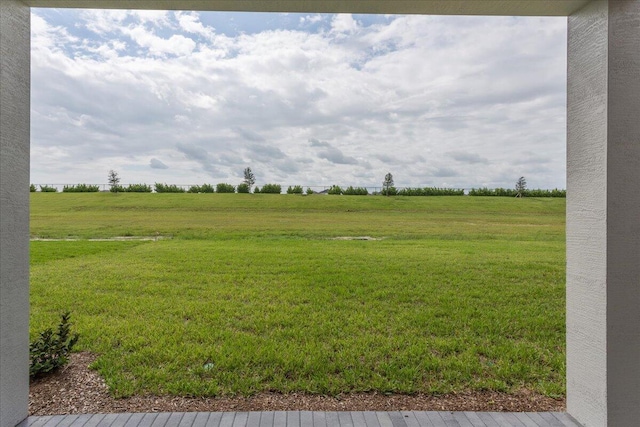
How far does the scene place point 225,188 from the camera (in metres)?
36.4

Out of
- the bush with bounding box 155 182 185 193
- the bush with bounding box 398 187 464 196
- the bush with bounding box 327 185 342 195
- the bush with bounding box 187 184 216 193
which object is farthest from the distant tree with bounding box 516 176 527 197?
the bush with bounding box 155 182 185 193

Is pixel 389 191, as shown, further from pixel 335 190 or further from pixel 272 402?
pixel 272 402

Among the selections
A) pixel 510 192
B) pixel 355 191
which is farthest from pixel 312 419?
pixel 510 192

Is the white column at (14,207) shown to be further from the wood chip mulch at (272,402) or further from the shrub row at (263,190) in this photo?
the shrub row at (263,190)

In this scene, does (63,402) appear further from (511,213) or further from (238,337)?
(511,213)

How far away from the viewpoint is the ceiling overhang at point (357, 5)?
6.61ft

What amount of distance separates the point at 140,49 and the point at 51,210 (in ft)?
85.3

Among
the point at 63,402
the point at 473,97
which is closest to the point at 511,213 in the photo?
the point at 473,97

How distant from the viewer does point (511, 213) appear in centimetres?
2595

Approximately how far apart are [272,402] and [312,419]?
0.38 m

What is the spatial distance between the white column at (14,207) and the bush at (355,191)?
3475 cm

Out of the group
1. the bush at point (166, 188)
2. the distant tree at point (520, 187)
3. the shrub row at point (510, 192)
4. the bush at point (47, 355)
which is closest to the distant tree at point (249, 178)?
the bush at point (166, 188)

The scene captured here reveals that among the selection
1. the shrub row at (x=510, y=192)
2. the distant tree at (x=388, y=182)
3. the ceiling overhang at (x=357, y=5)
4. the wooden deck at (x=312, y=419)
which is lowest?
the wooden deck at (x=312, y=419)

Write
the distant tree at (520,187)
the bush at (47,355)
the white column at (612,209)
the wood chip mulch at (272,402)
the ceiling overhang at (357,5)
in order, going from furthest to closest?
the distant tree at (520,187)
the bush at (47,355)
the wood chip mulch at (272,402)
the ceiling overhang at (357,5)
the white column at (612,209)
